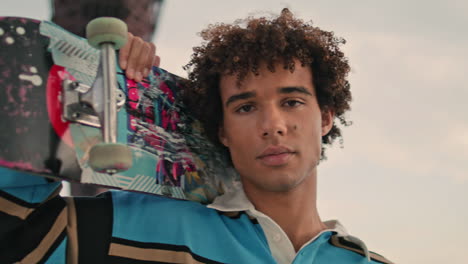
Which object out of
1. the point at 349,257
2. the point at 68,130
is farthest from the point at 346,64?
the point at 68,130

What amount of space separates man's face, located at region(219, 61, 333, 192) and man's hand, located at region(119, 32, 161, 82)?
17.3 inches

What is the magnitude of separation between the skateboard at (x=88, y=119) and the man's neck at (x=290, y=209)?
20cm

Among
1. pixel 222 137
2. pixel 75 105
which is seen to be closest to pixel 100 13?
pixel 75 105

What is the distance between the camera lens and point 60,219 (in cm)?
185

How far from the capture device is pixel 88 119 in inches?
77.5

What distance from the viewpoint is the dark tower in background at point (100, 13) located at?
2.38m

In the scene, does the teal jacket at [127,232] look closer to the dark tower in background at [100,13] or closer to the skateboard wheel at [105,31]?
the skateboard wheel at [105,31]

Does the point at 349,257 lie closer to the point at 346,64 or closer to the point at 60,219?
the point at 346,64

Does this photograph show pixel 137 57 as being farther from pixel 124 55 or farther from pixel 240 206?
pixel 240 206

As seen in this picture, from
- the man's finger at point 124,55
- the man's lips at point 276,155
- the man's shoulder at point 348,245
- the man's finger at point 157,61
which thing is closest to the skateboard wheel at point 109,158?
the man's finger at point 124,55

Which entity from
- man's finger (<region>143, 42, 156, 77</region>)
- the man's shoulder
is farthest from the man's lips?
man's finger (<region>143, 42, 156, 77</region>)

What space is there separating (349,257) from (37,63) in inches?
64.8

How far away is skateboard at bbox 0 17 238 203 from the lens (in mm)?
1612

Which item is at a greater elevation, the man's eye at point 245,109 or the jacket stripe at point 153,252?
the man's eye at point 245,109
